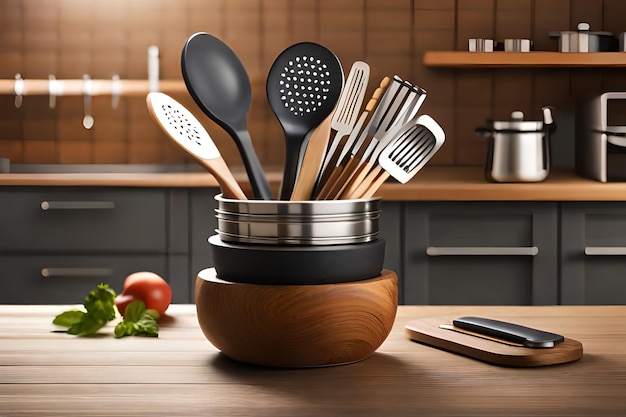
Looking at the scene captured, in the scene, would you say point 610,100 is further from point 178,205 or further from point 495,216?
point 178,205

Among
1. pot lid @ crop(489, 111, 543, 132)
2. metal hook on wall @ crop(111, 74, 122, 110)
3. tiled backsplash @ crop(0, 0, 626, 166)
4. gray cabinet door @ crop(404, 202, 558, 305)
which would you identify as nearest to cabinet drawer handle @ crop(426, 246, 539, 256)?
gray cabinet door @ crop(404, 202, 558, 305)

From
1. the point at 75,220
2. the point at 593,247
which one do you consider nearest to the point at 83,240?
the point at 75,220

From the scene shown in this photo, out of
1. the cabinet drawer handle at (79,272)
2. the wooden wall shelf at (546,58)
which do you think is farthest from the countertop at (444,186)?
the wooden wall shelf at (546,58)

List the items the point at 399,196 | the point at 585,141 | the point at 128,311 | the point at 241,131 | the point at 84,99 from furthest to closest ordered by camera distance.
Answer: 1. the point at 84,99
2. the point at 585,141
3. the point at 399,196
4. the point at 128,311
5. the point at 241,131

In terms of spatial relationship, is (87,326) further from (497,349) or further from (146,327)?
(497,349)

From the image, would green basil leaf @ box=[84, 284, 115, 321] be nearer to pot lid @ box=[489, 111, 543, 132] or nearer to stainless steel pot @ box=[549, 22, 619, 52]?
pot lid @ box=[489, 111, 543, 132]

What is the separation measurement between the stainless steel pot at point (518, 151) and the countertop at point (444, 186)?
41 mm

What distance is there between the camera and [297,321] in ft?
3.01

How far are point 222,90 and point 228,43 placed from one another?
95.3 inches

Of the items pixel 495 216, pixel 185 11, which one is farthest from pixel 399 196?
pixel 185 11

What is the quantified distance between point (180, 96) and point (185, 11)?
320 millimetres

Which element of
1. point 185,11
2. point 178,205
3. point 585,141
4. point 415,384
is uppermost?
point 185,11

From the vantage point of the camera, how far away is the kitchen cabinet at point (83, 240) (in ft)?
9.04

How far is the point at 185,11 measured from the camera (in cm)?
338
